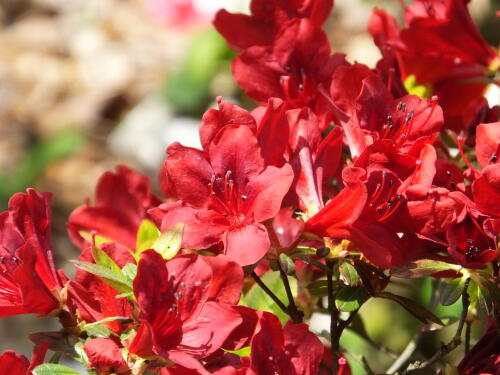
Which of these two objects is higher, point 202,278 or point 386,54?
point 386,54

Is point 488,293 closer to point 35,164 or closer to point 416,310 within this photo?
point 416,310

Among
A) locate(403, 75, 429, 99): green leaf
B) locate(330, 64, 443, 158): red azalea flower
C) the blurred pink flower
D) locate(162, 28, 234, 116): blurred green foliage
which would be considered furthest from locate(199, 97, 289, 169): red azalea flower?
the blurred pink flower

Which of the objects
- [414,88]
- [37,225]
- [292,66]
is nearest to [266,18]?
[292,66]

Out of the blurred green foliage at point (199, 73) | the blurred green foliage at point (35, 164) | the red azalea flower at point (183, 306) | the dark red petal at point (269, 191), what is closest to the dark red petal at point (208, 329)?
the red azalea flower at point (183, 306)

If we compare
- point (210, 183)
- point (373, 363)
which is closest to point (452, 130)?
point (210, 183)

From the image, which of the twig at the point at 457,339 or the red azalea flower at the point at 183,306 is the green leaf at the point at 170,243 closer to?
the red azalea flower at the point at 183,306

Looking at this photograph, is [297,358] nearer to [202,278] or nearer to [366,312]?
[202,278]

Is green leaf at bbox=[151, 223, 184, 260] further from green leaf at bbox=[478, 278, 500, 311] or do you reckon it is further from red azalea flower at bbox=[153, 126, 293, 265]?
green leaf at bbox=[478, 278, 500, 311]
